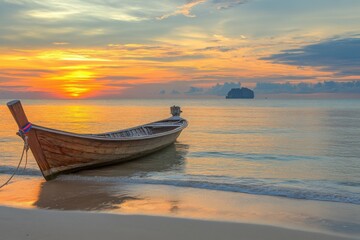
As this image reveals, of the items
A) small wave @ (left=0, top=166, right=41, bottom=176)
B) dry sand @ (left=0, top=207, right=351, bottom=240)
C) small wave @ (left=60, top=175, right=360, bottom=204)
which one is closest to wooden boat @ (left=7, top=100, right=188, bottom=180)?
small wave @ (left=60, top=175, right=360, bottom=204)

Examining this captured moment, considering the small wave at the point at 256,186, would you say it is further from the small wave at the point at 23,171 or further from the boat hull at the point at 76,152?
the small wave at the point at 23,171

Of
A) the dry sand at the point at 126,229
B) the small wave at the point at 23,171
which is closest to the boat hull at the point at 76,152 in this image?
the small wave at the point at 23,171

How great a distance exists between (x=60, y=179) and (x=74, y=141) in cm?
115

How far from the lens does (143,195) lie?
29.9 ft

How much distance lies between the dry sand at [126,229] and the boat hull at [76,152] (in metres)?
3.70

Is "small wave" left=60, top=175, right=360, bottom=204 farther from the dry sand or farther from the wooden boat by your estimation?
the dry sand

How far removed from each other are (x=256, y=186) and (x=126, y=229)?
5.38 meters

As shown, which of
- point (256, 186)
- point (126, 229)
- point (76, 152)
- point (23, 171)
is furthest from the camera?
point (23, 171)

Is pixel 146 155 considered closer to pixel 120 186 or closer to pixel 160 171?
pixel 160 171

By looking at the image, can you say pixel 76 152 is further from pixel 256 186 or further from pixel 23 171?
pixel 256 186

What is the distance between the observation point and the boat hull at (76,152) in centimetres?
1062

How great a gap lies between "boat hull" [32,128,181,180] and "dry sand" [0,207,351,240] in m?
3.70

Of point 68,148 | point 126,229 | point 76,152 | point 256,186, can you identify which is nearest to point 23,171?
point 76,152

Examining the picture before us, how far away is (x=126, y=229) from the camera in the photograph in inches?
241
